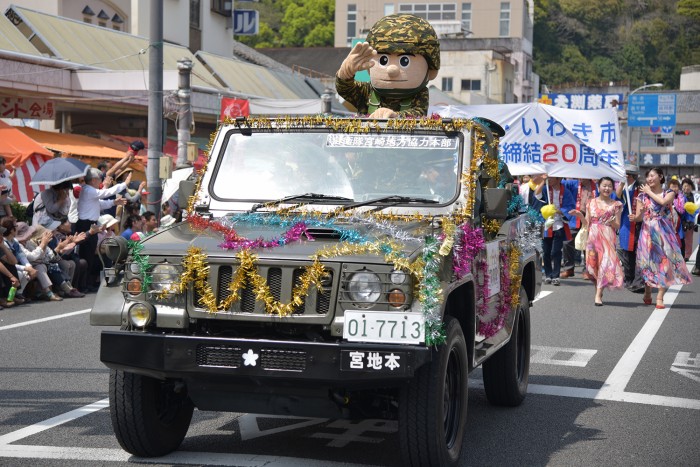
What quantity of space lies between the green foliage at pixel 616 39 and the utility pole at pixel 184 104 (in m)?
98.5

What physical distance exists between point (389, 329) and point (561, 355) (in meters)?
5.60

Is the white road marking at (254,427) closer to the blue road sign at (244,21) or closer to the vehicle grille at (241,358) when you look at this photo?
the vehicle grille at (241,358)

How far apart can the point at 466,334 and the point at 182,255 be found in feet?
5.84

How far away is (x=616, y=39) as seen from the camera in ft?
414

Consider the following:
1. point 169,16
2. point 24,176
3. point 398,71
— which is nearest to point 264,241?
point 398,71

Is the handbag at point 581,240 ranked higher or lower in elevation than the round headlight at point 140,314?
lower

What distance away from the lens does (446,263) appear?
5.64 meters

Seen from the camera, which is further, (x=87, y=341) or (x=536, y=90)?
(x=536, y=90)

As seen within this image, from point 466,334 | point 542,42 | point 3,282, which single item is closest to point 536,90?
point 542,42

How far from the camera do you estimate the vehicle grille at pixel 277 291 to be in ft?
17.6

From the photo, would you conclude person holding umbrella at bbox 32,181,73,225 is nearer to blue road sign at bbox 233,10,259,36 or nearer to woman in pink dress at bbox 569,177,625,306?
woman in pink dress at bbox 569,177,625,306

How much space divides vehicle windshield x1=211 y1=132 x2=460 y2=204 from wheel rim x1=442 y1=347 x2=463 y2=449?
1114 millimetres

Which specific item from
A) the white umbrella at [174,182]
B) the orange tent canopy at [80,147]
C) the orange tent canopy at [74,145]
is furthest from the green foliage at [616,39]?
the white umbrella at [174,182]

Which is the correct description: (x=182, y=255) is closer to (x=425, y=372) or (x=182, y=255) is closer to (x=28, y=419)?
(x=425, y=372)
